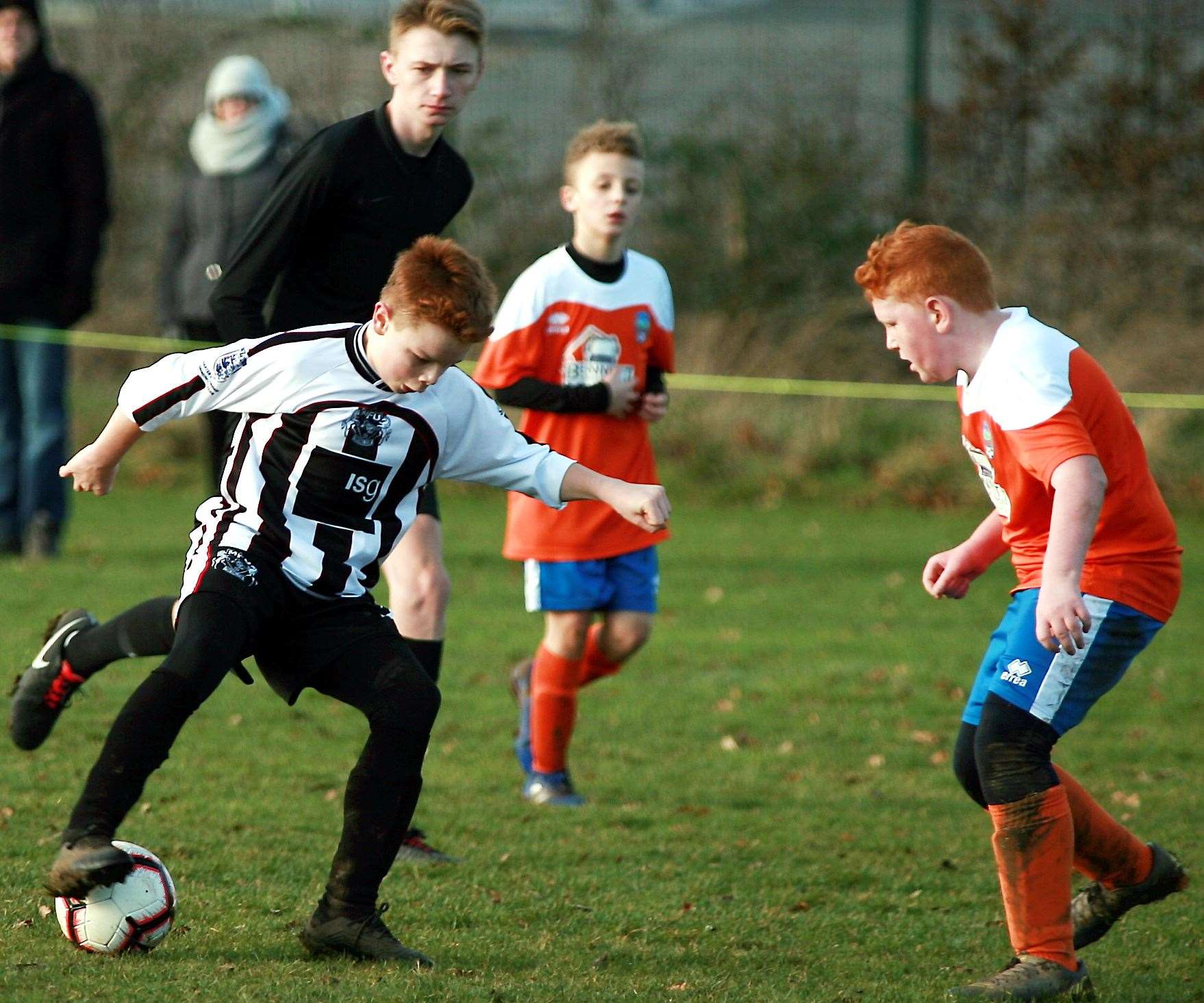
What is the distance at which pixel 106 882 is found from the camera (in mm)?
3543

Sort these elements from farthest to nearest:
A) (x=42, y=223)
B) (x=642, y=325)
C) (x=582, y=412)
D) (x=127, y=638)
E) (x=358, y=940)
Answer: (x=42, y=223), (x=642, y=325), (x=582, y=412), (x=127, y=638), (x=358, y=940)

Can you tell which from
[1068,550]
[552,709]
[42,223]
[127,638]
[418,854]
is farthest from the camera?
[42,223]

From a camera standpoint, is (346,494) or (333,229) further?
(333,229)

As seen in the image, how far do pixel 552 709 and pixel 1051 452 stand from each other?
261cm

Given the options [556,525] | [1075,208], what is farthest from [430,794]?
[1075,208]

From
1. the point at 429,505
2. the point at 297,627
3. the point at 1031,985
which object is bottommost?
the point at 1031,985

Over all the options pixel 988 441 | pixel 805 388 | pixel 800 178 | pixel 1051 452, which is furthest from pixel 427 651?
pixel 800 178

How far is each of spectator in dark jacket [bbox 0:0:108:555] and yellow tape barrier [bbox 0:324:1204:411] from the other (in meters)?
2.94

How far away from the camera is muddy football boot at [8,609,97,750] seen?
15.1ft

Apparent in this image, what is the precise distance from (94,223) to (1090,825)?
7025 mm

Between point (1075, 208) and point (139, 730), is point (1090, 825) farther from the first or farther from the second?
point (1075, 208)

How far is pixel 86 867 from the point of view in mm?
3508

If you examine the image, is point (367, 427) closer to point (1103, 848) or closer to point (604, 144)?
point (1103, 848)

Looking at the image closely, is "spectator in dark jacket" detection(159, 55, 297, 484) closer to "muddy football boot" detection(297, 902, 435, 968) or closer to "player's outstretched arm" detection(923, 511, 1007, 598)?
"muddy football boot" detection(297, 902, 435, 968)
